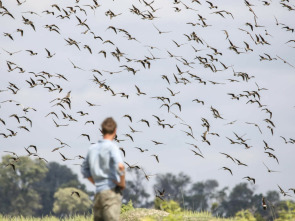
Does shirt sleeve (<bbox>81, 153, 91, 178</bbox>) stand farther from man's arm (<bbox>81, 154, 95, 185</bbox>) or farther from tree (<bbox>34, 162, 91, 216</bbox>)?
tree (<bbox>34, 162, 91, 216</bbox>)

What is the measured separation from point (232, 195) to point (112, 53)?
104 metres

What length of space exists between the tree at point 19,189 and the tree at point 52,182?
1045 centimetres

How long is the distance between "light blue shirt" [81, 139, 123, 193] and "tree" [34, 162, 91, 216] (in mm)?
124832

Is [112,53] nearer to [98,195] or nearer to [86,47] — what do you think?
[86,47]

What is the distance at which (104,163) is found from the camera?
39.5ft

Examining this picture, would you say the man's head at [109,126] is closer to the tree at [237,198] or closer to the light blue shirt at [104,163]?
the light blue shirt at [104,163]

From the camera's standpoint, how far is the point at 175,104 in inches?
1136

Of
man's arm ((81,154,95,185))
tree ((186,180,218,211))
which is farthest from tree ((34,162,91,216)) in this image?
man's arm ((81,154,95,185))

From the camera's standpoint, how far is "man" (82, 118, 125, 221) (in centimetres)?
1185

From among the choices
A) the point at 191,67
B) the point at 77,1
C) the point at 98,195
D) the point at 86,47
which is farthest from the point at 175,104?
the point at 98,195

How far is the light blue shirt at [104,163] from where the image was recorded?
11.9 m

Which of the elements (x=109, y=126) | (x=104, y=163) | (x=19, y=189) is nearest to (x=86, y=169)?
(x=104, y=163)

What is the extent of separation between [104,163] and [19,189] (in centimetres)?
11639

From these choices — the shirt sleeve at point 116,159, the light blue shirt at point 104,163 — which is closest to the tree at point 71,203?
the light blue shirt at point 104,163
